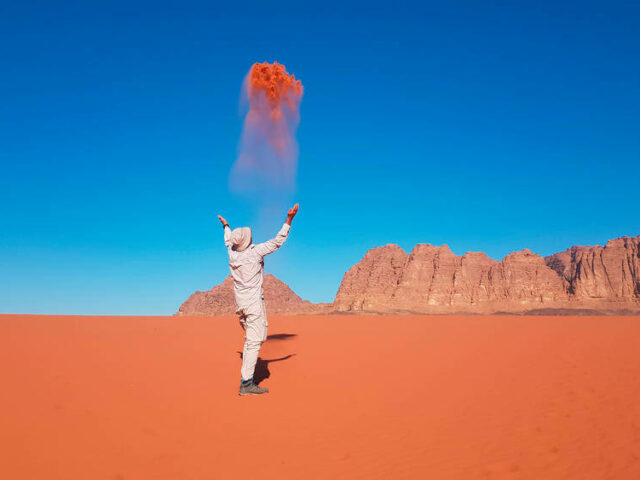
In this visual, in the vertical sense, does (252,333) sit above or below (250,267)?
below

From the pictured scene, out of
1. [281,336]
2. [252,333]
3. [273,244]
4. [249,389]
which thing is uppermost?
[273,244]

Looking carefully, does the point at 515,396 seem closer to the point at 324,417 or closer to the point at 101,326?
the point at 324,417

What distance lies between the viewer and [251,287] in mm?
7141

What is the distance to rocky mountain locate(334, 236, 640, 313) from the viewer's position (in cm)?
9756

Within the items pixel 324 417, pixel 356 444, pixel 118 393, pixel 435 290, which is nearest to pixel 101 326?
pixel 118 393

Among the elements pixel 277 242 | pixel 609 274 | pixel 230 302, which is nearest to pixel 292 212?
pixel 277 242

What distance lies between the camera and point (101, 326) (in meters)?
14.0

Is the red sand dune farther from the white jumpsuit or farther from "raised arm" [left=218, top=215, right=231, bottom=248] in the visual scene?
"raised arm" [left=218, top=215, right=231, bottom=248]

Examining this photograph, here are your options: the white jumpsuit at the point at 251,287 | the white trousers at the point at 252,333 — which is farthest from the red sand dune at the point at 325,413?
the white jumpsuit at the point at 251,287

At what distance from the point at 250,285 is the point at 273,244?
32.0 inches

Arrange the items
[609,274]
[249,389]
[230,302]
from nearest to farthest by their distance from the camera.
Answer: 1. [249,389]
2. [609,274]
3. [230,302]

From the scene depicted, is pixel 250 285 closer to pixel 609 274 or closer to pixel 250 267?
pixel 250 267

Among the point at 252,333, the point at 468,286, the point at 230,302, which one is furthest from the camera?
the point at 468,286

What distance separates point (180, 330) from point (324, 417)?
9.86 metres
